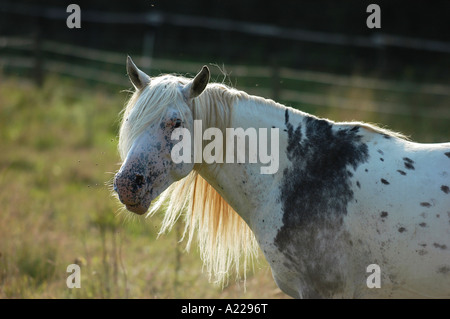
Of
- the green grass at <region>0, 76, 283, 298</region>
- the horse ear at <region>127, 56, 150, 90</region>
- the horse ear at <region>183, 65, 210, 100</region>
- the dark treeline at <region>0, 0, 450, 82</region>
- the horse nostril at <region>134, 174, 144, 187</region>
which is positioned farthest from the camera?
the dark treeline at <region>0, 0, 450, 82</region>

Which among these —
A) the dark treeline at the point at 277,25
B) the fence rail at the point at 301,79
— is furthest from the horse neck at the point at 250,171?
the dark treeline at the point at 277,25

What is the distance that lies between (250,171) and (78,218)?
3.84m

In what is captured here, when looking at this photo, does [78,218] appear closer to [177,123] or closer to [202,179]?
[202,179]

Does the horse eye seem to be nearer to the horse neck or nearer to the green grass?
the horse neck

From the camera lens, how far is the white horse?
2.95 meters

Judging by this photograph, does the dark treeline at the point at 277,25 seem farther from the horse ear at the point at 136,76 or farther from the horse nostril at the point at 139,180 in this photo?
the horse nostril at the point at 139,180

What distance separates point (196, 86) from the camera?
10.2ft

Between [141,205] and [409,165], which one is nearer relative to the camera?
[141,205]

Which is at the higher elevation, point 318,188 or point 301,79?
point 301,79

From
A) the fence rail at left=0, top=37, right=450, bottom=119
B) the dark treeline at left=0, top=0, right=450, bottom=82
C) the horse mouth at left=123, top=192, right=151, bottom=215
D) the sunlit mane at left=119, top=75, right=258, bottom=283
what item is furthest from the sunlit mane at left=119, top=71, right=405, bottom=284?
the dark treeline at left=0, top=0, right=450, bottom=82

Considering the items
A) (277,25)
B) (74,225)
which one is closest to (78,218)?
(74,225)

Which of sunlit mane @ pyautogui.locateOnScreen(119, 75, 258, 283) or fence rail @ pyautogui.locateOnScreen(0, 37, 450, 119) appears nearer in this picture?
sunlit mane @ pyautogui.locateOnScreen(119, 75, 258, 283)

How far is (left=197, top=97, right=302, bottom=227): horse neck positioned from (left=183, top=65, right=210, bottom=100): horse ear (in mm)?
287

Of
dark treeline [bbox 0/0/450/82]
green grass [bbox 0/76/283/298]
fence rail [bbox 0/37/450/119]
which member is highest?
dark treeline [bbox 0/0/450/82]
